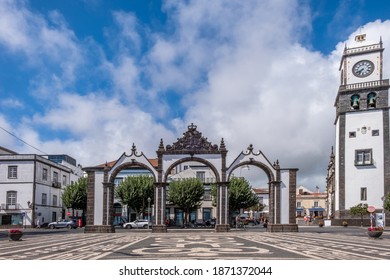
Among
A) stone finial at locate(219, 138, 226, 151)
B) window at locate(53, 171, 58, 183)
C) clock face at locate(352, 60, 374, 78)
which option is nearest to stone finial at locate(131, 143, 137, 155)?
stone finial at locate(219, 138, 226, 151)

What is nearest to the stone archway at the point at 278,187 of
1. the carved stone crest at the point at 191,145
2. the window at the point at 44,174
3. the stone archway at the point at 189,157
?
the stone archway at the point at 189,157

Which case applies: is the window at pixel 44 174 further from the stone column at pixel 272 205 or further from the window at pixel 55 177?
the stone column at pixel 272 205

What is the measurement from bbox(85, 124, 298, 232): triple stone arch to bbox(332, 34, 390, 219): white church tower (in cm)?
2192

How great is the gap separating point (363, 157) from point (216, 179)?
26.3 meters

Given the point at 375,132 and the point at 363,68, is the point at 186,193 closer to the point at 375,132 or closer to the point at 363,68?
the point at 375,132

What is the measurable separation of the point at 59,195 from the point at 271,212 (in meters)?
36.6

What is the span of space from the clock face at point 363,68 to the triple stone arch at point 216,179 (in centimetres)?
2527

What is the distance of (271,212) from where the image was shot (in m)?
33.1

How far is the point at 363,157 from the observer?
51.9 meters

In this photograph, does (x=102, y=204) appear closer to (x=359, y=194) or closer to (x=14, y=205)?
(x=14, y=205)

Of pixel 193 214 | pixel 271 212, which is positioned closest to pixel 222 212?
pixel 271 212

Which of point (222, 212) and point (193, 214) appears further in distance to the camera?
point (193, 214)

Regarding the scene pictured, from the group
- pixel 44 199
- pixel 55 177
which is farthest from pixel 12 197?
pixel 55 177

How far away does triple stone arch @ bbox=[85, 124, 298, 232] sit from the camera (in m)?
33.1
